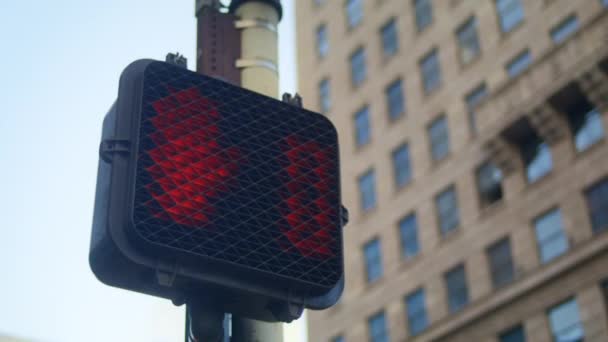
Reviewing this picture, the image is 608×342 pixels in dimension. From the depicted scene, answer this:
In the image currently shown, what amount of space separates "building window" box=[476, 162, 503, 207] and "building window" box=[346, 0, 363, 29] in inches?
581

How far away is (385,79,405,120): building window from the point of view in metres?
53.7

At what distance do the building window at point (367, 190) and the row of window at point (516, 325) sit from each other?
229 inches

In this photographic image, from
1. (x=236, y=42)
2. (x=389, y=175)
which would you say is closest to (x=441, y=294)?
(x=389, y=175)

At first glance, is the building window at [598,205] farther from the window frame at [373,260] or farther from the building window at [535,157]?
the window frame at [373,260]

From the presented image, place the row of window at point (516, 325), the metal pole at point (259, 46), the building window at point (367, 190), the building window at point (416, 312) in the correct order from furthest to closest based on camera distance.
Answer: the building window at point (367, 190), the building window at point (416, 312), the row of window at point (516, 325), the metal pole at point (259, 46)

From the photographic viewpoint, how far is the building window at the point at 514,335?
42.4 metres

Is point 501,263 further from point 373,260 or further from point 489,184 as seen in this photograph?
point 373,260

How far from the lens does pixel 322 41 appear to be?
6172cm

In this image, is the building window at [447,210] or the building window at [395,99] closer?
the building window at [447,210]

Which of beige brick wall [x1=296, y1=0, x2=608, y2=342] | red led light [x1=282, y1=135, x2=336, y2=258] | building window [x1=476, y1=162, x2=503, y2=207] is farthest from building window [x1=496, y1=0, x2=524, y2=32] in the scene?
red led light [x1=282, y1=135, x2=336, y2=258]

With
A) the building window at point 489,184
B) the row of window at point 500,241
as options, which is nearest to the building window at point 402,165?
the row of window at point 500,241

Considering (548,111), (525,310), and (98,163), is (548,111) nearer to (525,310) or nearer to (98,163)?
(525,310)

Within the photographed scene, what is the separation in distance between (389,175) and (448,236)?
238 inches

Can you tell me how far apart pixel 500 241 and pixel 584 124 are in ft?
18.3
